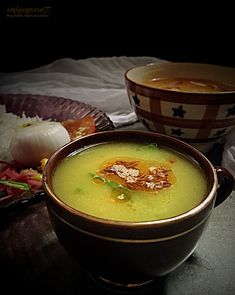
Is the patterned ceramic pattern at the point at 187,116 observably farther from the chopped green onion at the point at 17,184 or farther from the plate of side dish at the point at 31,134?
the chopped green onion at the point at 17,184

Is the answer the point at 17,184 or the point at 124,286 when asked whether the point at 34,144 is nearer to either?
the point at 17,184

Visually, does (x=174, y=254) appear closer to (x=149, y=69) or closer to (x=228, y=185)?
(x=228, y=185)

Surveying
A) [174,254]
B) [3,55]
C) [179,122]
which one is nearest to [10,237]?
[174,254]

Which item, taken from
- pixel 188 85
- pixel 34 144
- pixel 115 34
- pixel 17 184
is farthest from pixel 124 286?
pixel 115 34

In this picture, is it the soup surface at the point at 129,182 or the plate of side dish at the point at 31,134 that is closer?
the soup surface at the point at 129,182

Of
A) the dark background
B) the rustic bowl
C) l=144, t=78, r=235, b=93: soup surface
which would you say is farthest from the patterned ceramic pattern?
the dark background

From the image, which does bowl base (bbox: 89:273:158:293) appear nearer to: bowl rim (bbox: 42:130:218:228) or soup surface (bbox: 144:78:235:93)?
bowl rim (bbox: 42:130:218:228)

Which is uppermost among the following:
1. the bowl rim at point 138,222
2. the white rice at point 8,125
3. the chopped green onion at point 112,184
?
the bowl rim at point 138,222

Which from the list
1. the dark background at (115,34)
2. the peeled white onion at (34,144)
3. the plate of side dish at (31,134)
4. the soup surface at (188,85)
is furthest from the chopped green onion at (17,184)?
the dark background at (115,34)
